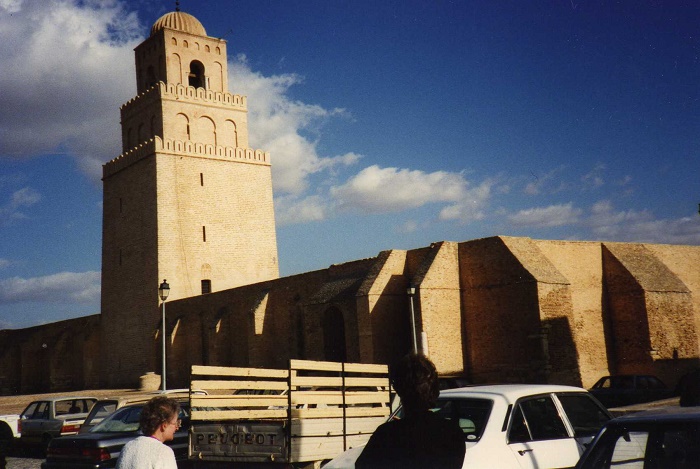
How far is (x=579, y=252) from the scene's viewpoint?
2405 cm

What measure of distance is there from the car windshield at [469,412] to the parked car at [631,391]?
13.8 metres

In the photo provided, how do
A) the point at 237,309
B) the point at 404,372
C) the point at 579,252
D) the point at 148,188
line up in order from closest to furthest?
the point at 404,372, the point at 579,252, the point at 237,309, the point at 148,188

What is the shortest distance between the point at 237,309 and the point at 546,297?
14.4 m

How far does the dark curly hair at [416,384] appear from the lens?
3549mm

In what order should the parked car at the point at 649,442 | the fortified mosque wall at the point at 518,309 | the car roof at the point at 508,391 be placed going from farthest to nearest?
the fortified mosque wall at the point at 518,309 < the car roof at the point at 508,391 < the parked car at the point at 649,442

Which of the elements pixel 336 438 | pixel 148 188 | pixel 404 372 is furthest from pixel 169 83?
pixel 404 372

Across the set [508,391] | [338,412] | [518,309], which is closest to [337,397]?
[338,412]

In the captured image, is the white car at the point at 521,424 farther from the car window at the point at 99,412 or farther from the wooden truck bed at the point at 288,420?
the car window at the point at 99,412

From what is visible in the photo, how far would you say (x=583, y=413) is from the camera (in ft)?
21.5

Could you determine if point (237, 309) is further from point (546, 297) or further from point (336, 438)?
point (336, 438)

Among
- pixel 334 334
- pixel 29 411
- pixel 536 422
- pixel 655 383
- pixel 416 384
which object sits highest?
pixel 334 334

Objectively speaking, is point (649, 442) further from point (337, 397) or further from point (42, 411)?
point (42, 411)

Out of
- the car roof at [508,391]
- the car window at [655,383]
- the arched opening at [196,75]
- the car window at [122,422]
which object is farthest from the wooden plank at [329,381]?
the arched opening at [196,75]

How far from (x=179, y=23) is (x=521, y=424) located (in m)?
36.5
